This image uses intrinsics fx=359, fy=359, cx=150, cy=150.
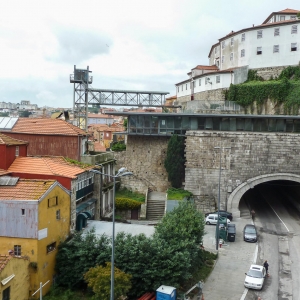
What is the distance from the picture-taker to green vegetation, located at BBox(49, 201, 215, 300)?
19.0m

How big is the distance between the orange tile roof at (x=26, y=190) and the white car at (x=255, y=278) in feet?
41.8

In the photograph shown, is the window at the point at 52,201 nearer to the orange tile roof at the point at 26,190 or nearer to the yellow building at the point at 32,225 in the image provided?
the yellow building at the point at 32,225

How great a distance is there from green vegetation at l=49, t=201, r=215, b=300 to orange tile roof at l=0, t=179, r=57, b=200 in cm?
352

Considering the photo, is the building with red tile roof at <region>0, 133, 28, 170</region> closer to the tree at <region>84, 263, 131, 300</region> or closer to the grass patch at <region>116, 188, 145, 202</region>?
the tree at <region>84, 263, 131, 300</region>

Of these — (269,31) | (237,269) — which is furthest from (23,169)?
(269,31)

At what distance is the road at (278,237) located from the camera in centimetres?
2114

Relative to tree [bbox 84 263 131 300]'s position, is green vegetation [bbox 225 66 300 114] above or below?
above

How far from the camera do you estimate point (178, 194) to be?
3697cm

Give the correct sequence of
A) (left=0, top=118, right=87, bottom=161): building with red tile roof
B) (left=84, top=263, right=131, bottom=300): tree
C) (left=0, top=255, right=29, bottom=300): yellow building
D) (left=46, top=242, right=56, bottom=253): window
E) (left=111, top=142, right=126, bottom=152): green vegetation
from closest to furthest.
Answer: (left=0, top=255, right=29, bottom=300): yellow building < (left=84, top=263, right=131, bottom=300): tree < (left=46, top=242, right=56, bottom=253): window < (left=0, top=118, right=87, bottom=161): building with red tile roof < (left=111, top=142, right=126, bottom=152): green vegetation

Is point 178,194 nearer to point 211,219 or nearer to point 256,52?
point 211,219

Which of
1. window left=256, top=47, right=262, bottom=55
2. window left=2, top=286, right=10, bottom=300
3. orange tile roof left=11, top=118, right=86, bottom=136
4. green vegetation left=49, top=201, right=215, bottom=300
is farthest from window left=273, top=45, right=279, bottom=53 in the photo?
window left=2, top=286, right=10, bottom=300

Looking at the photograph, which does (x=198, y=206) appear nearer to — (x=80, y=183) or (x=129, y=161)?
(x=129, y=161)

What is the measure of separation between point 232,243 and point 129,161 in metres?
17.2

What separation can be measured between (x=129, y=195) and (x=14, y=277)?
77.9 ft
